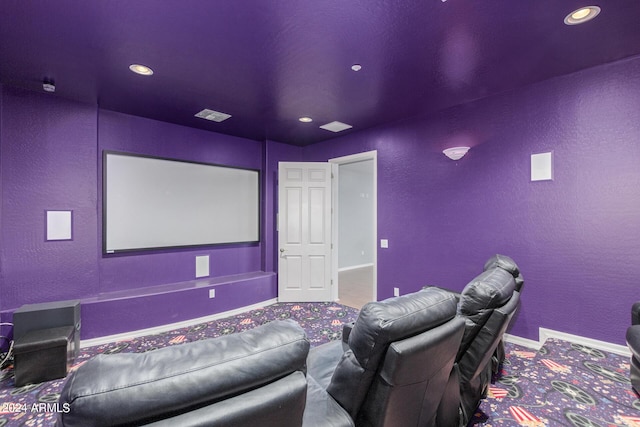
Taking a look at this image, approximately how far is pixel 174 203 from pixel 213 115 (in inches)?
54.9

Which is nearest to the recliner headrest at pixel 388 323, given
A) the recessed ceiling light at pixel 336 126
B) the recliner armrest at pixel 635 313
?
the recliner armrest at pixel 635 313

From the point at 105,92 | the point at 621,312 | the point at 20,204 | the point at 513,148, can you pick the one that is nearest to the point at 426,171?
the point at 513,148

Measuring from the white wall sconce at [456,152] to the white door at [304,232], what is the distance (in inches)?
79.4

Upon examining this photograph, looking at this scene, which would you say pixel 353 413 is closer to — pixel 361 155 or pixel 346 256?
pixel 361 155

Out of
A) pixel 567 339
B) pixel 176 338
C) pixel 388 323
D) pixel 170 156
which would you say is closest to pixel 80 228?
pixel 170 156

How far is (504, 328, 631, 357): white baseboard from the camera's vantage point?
243cm

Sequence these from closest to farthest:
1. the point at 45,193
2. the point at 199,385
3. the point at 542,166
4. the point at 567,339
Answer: the point at 199,385
the point at 567,339
the point at 542,166
the point at 45,193

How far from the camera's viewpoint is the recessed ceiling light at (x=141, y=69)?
8.13 feet

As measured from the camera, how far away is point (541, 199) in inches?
111

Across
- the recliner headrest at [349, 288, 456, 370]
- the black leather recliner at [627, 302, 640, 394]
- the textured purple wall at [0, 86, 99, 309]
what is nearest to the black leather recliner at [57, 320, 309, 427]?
the recliner headrest at [349, 288, 456, 370]

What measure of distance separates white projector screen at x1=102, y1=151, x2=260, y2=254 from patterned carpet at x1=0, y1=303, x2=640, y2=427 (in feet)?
4.84

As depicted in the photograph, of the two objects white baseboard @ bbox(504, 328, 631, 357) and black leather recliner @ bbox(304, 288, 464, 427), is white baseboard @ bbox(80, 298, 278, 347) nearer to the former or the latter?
black leather recliner @ bbox(304, 288, 464, 427)

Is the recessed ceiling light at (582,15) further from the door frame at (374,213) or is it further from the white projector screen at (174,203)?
the white projector screen at (174,203)

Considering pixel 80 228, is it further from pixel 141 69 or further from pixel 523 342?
pixel 523 342
